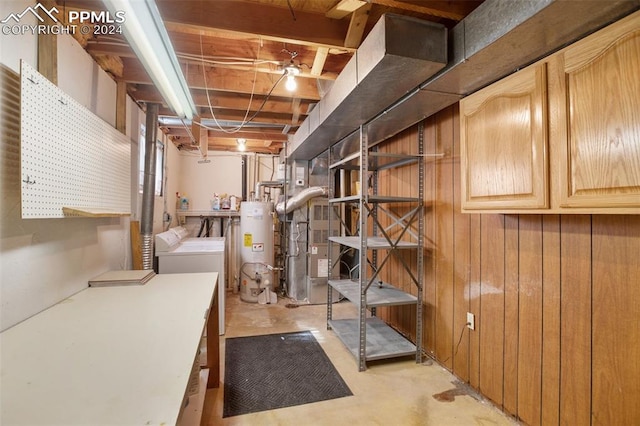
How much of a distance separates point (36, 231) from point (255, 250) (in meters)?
2.79

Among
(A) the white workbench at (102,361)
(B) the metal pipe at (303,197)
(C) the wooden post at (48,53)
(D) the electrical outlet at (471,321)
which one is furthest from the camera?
(B) the metal pipe at (303,197)

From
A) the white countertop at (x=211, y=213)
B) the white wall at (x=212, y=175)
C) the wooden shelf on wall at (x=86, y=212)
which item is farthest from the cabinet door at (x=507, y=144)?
the white wall at (x=212, y=175)

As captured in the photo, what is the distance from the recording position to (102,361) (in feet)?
3.08

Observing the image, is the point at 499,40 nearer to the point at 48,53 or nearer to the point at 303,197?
the point at 48,53

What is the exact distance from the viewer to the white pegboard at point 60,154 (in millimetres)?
1220

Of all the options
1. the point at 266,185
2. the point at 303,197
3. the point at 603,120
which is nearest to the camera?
the point at 603,120

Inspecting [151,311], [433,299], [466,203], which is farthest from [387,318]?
[151,311]

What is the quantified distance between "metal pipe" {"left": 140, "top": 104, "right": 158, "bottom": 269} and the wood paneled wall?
2.53m

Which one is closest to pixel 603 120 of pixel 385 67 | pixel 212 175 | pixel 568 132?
pixel 568 132

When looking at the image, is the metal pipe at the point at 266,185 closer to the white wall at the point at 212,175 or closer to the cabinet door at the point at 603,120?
the white wall at the point at 212,175

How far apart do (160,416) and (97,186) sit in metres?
1.68

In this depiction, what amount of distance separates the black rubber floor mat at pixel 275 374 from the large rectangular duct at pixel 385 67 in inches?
80.5

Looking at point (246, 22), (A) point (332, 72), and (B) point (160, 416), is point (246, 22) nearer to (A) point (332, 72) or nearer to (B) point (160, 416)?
(A) point (332, 72)

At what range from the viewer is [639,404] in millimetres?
1186
